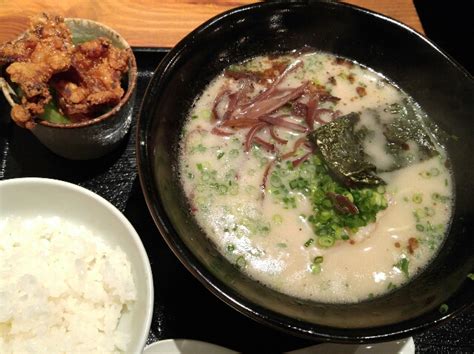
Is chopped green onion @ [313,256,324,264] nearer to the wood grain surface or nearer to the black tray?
the black tray

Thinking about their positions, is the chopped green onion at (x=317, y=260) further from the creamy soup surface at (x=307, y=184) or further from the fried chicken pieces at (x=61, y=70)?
the fried chicken pieces at (x=61, y=70)

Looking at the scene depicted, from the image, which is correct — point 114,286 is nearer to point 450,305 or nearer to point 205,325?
point 205,325

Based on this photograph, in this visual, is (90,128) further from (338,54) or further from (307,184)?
(338,54)

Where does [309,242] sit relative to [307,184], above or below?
below

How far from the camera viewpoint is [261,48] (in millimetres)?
2350

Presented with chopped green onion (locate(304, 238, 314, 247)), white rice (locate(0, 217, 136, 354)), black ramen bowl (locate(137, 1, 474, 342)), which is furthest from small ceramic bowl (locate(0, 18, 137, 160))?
chopped green onion (locate(304, 238, 314, 247))

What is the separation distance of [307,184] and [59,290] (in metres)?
1.06

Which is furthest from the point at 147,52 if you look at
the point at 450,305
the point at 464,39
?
the point at 464,39

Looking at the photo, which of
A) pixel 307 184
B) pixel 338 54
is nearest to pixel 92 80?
pixel 307 184

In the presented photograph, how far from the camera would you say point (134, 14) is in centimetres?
260

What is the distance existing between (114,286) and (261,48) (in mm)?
1339

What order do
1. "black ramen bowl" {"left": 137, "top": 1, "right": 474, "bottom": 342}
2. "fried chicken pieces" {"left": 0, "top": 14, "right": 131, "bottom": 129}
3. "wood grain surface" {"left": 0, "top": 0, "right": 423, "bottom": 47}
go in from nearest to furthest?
"black ramen bowl" {"left": 137, "top": 1, "right": 474, "bottom": 342} < "fried chicken pieces" {"left": 0, "top": 14, "right": 131, "bottom": 129} < "wood grain surface" {"left": 0, "top": 0, "right": 423, "bottom": 47}

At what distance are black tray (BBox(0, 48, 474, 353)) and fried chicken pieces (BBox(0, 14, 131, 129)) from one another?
0.34 meters

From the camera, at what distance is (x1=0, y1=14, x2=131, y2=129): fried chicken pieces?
183 centimetres
